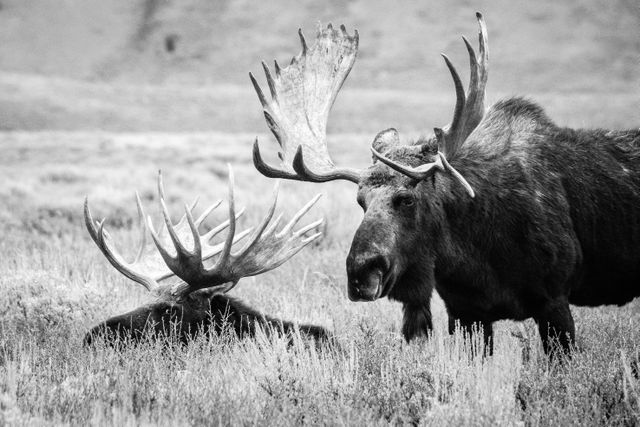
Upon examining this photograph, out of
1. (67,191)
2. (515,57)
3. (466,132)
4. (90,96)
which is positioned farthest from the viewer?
(515,57)

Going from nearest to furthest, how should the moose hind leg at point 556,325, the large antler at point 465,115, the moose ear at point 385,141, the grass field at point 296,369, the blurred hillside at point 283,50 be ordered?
1. the grass field at point 296,369
2. the large antler at point 465,115
3. the moose hind leg at point 556,325
4. the moose ear at point 385,141
5. the blurred hillside at point 283,50

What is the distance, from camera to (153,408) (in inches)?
177

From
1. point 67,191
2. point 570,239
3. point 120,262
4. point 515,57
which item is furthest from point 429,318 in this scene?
point 515,57

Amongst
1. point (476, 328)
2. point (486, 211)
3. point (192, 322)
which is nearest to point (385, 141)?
point (486, 211)

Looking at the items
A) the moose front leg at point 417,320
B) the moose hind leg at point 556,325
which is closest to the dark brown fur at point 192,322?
the moose front leg at point 417,320

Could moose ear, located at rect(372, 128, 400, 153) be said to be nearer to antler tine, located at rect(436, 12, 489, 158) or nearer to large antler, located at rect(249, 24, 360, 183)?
large antler, located at rect(249, 24, 360, 183)

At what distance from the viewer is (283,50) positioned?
86625mm

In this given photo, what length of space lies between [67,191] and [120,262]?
12.5 m

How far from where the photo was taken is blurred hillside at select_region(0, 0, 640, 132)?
224 ft

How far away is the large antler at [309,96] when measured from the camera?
19.8ft

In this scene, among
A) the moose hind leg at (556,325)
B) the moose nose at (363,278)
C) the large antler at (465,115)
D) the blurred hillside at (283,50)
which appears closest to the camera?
the moose nose at (363,278)

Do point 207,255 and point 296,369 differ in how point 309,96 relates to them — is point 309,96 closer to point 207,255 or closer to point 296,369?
point 207,255

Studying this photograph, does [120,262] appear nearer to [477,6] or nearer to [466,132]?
[466,132]

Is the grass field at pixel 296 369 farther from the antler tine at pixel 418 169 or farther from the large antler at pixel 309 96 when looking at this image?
the large antler at pixel 309 96
